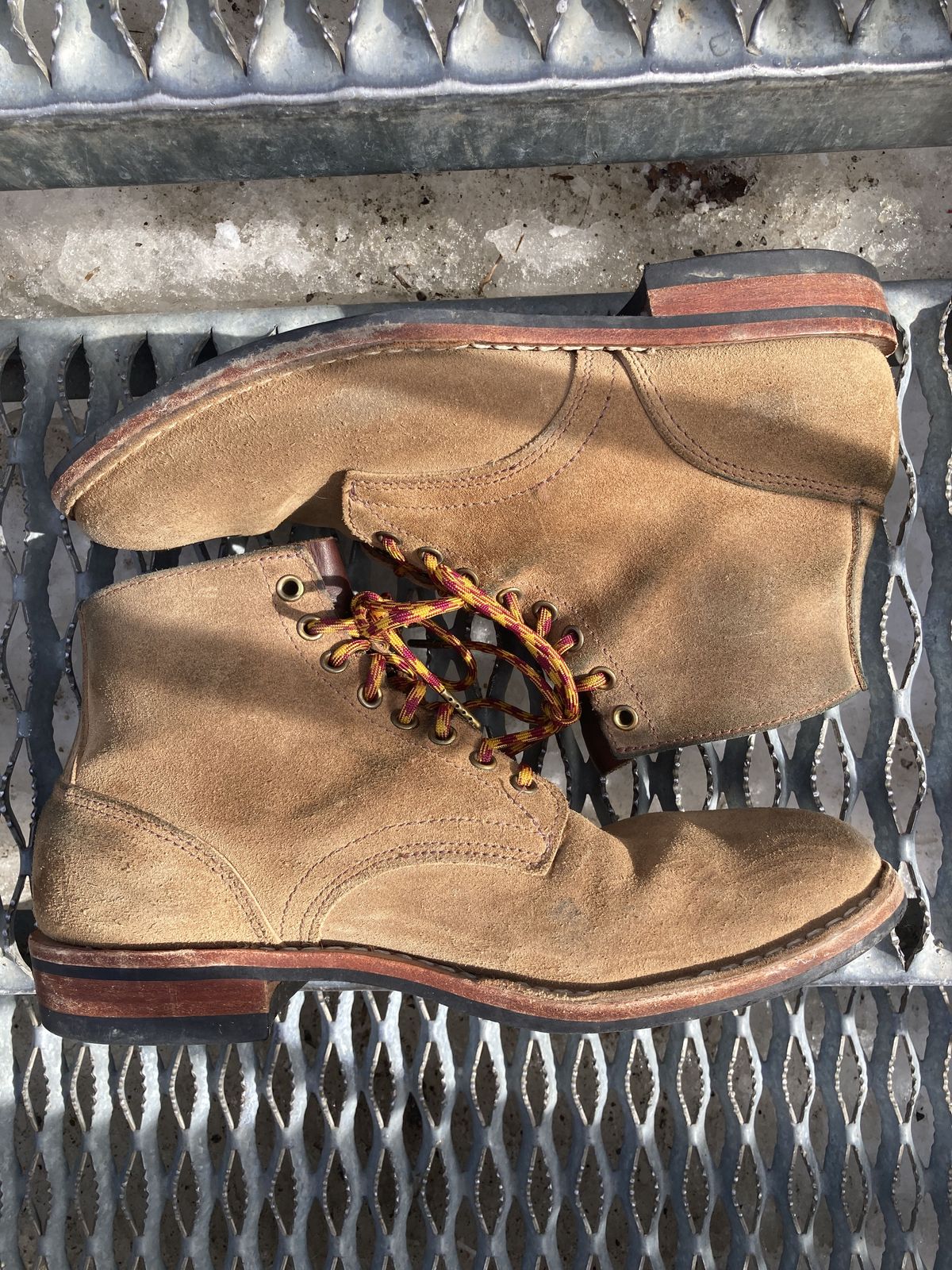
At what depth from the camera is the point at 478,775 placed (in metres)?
0.84

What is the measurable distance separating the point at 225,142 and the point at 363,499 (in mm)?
348

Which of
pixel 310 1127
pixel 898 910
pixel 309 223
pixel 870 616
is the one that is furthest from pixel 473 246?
pixel 310 1127

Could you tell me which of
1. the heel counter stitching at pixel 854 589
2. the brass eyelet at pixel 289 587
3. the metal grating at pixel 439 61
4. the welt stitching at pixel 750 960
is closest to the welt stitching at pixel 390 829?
the welt stitching at pixel 750 960

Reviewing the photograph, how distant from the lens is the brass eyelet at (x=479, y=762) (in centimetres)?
84

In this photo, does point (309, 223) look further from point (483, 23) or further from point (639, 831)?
point (639, 831)

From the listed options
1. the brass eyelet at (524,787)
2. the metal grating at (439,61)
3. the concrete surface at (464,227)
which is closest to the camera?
the metal grating at (439,61)

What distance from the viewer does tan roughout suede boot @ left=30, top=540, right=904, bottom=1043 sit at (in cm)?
78

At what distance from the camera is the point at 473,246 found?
1.15m

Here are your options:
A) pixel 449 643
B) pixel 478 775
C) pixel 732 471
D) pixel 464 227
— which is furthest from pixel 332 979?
pixel 464 227

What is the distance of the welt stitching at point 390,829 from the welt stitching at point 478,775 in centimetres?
2

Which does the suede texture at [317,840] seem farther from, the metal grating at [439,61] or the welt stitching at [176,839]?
the metal grating at [439,61]

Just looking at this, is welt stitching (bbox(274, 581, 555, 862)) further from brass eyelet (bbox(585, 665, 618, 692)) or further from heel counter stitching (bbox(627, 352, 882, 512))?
heel counter stitching (bbox(627, 352, 882, 512))

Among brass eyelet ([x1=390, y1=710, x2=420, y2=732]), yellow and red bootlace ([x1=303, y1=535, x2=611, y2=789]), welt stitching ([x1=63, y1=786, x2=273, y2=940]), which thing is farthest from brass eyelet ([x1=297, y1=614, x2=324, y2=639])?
welt stitching ([x1=63, y1=786, x2=273, y2=940])

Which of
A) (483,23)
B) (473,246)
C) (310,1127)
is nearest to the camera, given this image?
(483,23)
